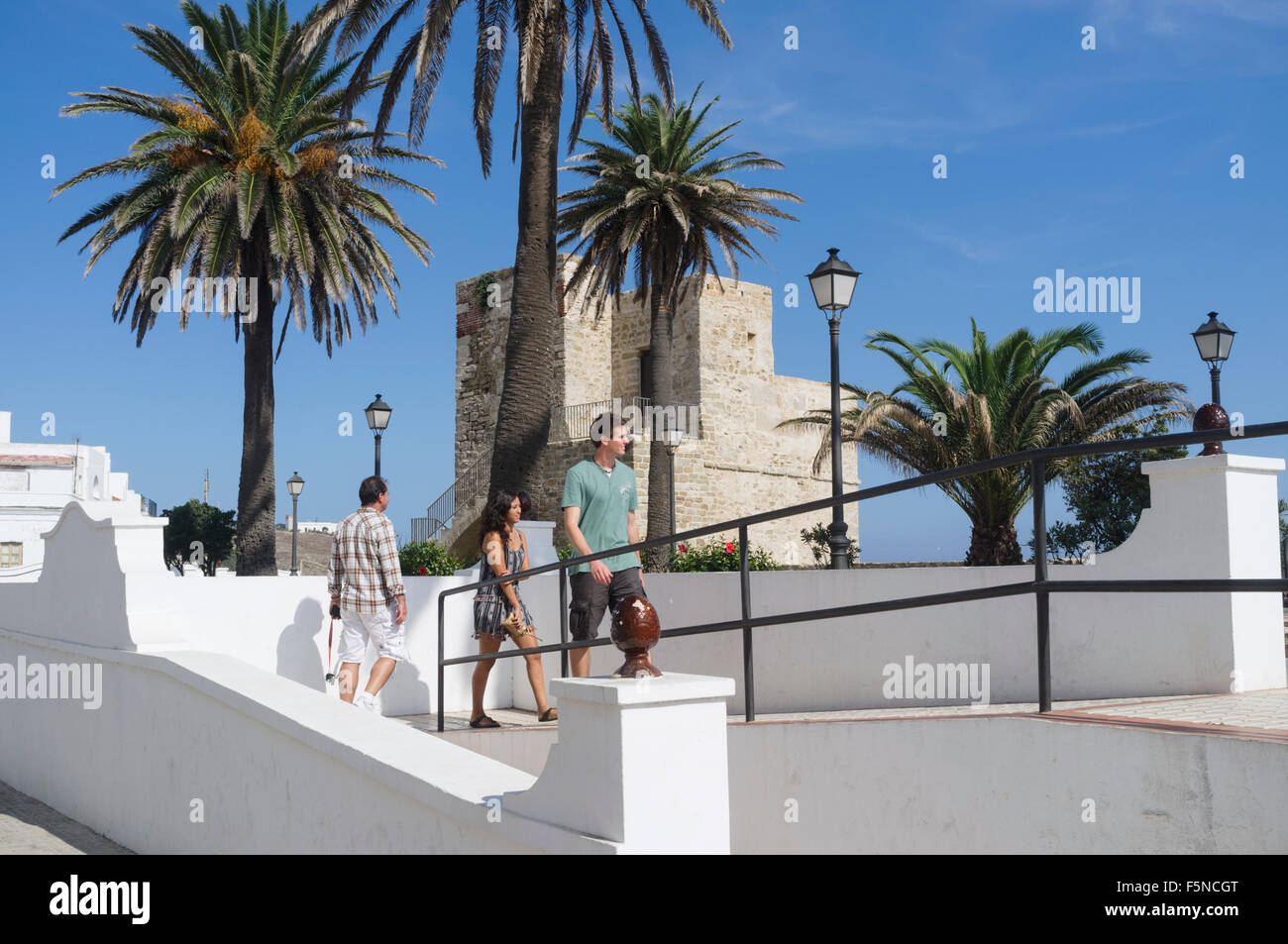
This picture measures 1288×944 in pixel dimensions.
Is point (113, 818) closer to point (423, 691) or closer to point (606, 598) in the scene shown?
point (423, 691)

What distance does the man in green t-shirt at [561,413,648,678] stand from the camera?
611 centimetres

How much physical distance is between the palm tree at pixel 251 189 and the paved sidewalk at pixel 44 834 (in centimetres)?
952

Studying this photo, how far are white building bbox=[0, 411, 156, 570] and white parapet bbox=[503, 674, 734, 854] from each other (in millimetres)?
35604

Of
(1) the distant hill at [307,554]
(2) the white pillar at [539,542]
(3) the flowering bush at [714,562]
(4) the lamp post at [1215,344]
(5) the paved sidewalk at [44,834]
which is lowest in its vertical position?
(5) the paved sidewalk at [44,834]

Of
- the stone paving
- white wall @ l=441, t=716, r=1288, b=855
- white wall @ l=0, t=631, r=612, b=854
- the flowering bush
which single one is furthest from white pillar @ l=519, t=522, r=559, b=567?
the stone paving

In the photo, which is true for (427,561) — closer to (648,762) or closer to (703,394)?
(648,762)

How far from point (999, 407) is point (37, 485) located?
1355 inches

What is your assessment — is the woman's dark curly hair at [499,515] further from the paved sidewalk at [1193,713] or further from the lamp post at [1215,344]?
A: the lamp post at [1215,344]

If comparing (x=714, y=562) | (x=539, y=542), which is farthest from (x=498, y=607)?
(x=714, y=562)

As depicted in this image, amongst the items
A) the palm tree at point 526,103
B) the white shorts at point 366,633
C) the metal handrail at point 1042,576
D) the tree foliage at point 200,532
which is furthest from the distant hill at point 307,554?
the metal handrail at point 1042,576

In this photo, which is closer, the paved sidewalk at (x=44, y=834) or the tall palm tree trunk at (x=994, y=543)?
the paved sidewalk at (x=44, y=834)

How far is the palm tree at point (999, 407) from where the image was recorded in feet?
52.1

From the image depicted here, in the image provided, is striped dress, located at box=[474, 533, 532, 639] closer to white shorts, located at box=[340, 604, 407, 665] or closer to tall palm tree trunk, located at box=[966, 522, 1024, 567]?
white shorts, located at box=[340, 604, 407, 665]

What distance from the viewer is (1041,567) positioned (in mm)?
3688
